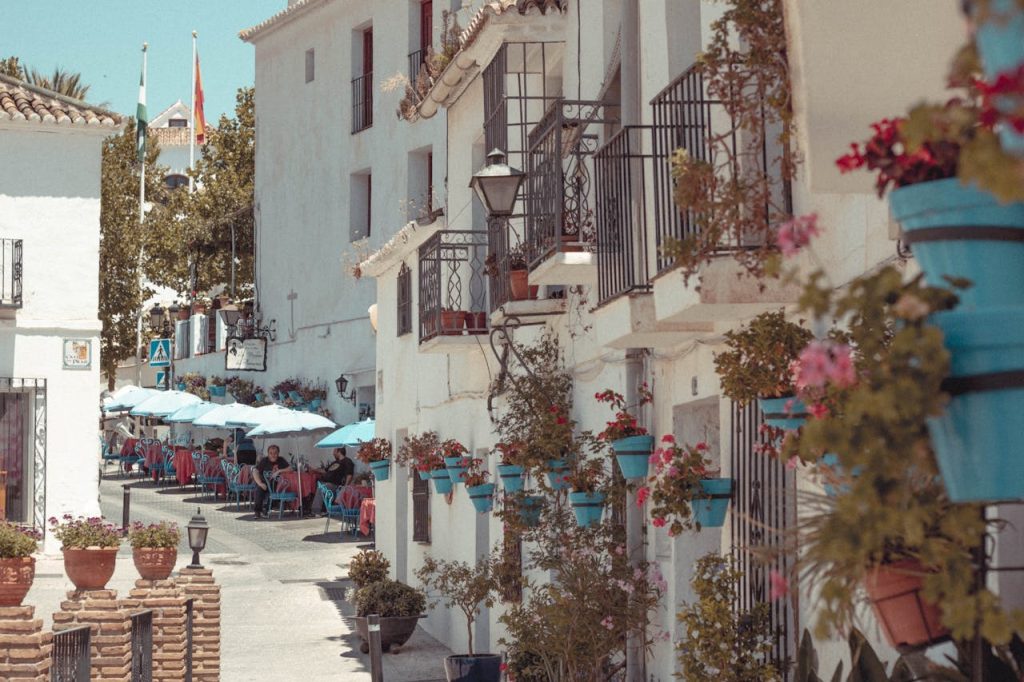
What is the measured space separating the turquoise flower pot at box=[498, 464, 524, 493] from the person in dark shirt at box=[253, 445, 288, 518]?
17.7m

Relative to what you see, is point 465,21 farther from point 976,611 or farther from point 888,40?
point 976,611

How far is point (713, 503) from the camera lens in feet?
27.1

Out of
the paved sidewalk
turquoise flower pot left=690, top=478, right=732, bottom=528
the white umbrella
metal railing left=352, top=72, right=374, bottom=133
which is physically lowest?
the paved sidewalk

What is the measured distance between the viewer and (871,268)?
20.7ft

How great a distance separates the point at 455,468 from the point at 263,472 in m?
15.7

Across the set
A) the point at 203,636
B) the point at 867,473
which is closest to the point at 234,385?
the point at 203,636

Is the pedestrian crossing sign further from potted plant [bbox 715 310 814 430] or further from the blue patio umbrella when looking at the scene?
potted plant [bbox 715 310 814 430]

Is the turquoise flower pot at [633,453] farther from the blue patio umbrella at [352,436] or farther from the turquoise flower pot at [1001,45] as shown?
the blue patio umbrella at [352,436]

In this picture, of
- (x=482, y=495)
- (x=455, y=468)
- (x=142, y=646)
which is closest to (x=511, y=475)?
(x=482, y=495)

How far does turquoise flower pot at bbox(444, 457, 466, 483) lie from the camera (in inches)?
635

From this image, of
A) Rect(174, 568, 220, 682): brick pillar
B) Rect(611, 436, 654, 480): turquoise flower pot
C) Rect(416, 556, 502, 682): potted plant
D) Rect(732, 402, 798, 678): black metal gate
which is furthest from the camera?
Rect(174, 568, 220, 682): brick pillar

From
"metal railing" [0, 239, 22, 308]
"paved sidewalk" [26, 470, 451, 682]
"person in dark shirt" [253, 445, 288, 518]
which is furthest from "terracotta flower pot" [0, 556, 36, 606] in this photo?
"person in dark shirt" [253, 445, 288, 518]

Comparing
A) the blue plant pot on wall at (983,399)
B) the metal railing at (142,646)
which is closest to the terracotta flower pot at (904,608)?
the blue plant pot on wall at (983,399)

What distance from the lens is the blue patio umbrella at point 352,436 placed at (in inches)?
1132
